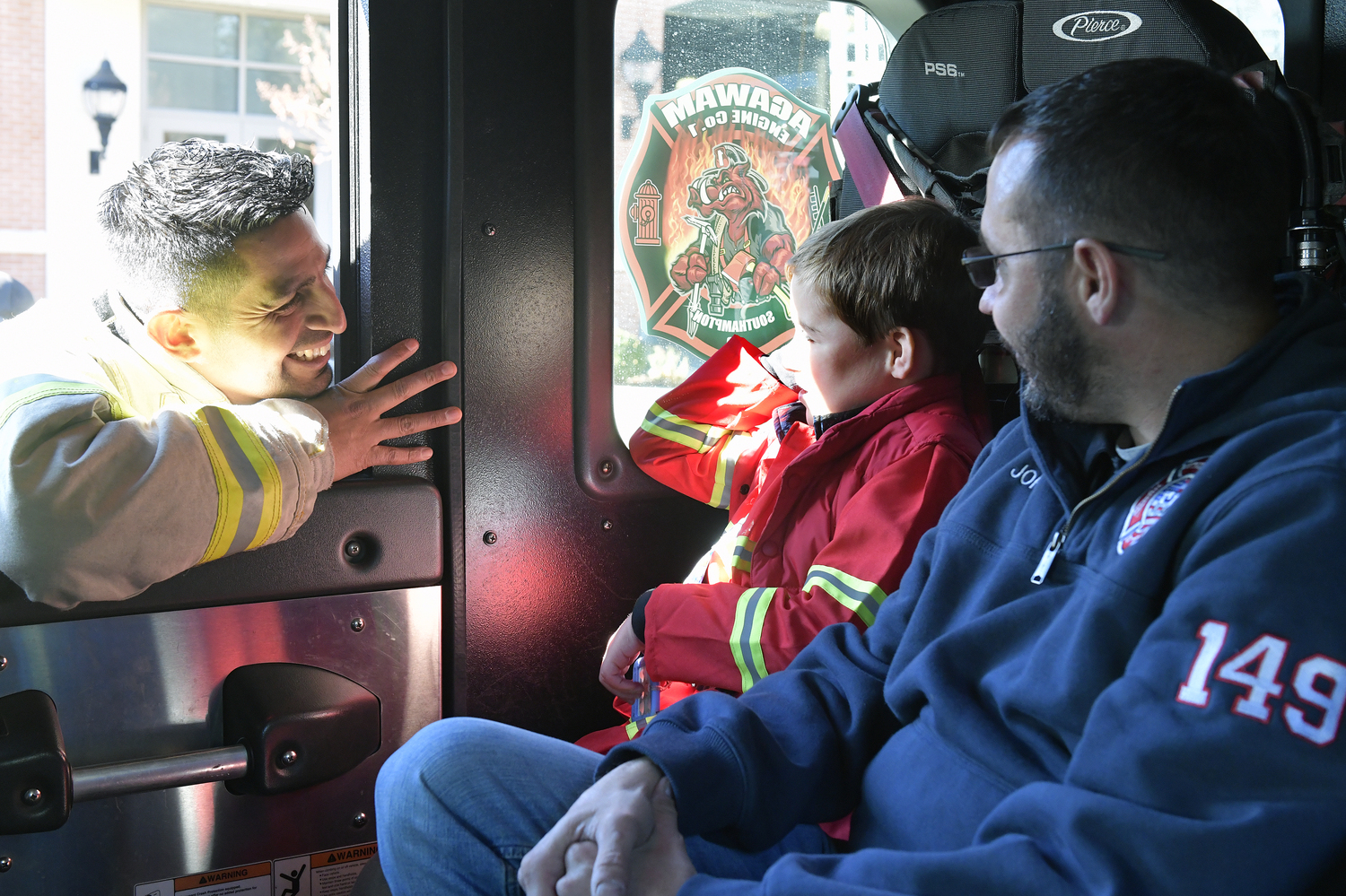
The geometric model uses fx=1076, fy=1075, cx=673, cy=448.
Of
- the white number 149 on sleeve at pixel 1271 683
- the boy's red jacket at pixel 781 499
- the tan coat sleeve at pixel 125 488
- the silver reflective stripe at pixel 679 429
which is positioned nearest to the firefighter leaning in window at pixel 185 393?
the tan coat sleeve at pixel 125 488

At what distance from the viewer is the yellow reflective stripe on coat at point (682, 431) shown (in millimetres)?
2064

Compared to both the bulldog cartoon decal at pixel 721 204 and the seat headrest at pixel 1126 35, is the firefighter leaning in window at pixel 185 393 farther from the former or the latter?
the seat headrest at pixel 1126 35

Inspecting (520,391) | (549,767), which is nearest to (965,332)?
(520,391)

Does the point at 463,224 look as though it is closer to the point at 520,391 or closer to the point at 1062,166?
the point at 520,391

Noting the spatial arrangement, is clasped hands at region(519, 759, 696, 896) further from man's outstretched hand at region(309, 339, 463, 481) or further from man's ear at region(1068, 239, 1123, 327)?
man's outstretched hand at region(309, 339, 463, 481)

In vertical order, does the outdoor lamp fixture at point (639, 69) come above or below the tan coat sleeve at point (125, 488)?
above

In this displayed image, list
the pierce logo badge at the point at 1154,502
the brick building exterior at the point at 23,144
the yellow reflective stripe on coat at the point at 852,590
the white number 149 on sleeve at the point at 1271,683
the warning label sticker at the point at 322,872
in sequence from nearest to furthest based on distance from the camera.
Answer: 1. the white number 149 on sleeve at the point at 1271,683
2. the pierce logo badge at the point at 1154,502
3. the yellow reflective stripe on coat at the point at 852,590
4. the brick building exterior at the point at 23,144
5. the warning label sticker at the point at 322,872

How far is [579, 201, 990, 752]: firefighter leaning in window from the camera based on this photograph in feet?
5.25

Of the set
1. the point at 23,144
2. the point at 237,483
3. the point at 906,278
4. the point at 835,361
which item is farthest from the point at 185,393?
the point at 906,278

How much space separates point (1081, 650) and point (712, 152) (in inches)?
57.7

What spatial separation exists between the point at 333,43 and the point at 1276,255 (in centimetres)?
156

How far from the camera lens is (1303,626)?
88 cm

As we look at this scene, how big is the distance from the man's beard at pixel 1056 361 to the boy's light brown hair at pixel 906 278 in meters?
0.53

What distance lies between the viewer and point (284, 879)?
1.94m
